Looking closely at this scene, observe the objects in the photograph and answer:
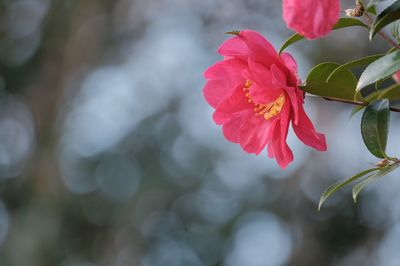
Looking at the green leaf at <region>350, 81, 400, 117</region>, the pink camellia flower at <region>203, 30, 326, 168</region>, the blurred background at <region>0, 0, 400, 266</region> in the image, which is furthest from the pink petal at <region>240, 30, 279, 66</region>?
the blurred background at <region>0, 0, 400, 266</region>

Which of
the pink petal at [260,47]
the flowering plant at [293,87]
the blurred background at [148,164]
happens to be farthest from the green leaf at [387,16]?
the blurred background at [148,164]

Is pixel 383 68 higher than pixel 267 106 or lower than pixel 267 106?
higher

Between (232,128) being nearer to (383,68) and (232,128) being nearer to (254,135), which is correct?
(254,135)

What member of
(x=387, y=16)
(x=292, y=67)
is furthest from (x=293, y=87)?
(x=387, y=16)

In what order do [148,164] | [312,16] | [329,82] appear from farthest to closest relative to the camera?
1. [148,164]
2. [329,82]
3. [312,16]

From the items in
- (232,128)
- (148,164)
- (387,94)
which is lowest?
(148,164)

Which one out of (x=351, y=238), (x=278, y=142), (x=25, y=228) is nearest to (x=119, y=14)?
(x=25, y=228)
